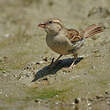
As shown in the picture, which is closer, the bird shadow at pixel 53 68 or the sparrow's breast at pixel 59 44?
the sparrow's breast at pixel 59 44

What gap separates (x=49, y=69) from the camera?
28.3ft

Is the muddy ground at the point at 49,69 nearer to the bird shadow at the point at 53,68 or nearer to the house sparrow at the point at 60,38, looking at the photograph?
the bird shadow at the point at 53,68

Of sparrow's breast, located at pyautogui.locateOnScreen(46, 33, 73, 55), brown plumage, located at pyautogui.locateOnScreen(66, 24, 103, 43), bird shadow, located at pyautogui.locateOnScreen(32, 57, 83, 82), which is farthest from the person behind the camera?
bird shadow, located at pyautogui.locateOnScreen(32, 57, 83, 82)

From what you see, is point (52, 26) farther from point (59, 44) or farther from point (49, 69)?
point (49, 69)

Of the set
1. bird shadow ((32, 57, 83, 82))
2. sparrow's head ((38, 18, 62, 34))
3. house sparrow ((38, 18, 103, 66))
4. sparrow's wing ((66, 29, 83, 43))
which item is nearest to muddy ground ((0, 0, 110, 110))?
bird shadow ((32, 57, 83, 82))

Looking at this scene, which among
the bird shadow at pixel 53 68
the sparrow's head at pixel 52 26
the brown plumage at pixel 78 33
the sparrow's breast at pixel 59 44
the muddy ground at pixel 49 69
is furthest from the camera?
the bird shadow at pixel 53 68

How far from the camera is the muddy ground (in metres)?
7.25

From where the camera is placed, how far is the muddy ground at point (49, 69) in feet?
23.8

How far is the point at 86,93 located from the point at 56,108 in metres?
0.66

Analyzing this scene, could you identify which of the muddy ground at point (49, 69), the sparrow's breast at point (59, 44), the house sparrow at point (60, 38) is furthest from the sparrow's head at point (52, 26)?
the muddy ground at point (49, 69)

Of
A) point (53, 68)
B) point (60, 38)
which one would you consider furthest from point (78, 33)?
point (53, 68)

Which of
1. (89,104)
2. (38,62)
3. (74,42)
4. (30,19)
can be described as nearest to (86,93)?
(89,104)

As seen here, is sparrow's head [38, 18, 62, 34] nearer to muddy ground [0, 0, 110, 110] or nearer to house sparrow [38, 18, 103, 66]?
house sparrow [38, 18, 103, 66]

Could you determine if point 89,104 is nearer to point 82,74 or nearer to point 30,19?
point 82,74
